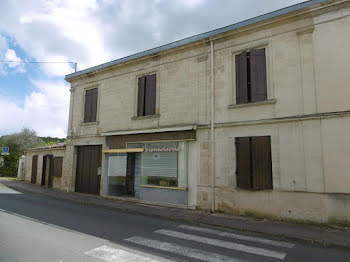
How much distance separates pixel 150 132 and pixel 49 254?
6.90 metres

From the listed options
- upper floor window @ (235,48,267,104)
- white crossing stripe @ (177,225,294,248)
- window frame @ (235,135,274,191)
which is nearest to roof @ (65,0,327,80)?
upper floor window @ (235,48,267,104)

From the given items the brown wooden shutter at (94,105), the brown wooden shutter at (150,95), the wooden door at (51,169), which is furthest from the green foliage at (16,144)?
the brown wooden shutter at (150,95)

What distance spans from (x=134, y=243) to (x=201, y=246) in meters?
1.44

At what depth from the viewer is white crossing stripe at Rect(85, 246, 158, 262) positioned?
169 inches

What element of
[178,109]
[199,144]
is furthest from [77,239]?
[178,109]

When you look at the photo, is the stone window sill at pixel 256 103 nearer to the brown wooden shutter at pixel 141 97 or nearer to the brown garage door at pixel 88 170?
the brown wooden shutter at pixel 141 97

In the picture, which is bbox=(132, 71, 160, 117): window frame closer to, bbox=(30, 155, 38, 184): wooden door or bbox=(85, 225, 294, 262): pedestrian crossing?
bbox=(85, 225, 294, 262): pedestrian crossing

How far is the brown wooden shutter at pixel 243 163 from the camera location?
8453 mm

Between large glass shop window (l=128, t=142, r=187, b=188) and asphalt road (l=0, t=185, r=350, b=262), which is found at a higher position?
large glass shop window (l=128, t=142, r=187, b=188)

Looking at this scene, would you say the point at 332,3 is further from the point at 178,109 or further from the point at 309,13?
the point at 178,109

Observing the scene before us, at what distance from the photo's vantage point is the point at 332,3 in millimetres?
7660

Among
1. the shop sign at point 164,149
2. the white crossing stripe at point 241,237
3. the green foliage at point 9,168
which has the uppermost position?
the shop sign at point 164,149

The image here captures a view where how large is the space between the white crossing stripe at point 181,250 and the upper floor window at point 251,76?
5.82 m

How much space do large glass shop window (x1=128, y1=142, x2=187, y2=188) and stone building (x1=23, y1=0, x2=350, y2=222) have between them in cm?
4
